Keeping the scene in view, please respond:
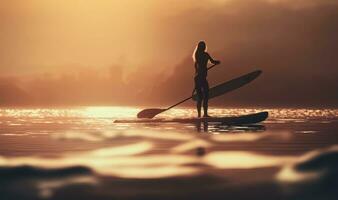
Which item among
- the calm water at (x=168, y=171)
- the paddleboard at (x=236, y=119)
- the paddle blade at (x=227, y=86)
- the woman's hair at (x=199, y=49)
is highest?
the woman's hair at (x=199, y=49)

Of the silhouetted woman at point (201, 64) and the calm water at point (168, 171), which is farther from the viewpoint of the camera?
the silhouetted woman at point (201, 64)

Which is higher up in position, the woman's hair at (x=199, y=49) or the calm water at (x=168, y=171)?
the woman's hair at (x=199, y=49)

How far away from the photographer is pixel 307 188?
7305 millimetres

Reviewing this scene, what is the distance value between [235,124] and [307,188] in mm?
17616

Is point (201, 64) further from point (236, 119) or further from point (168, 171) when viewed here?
point (168, 171)

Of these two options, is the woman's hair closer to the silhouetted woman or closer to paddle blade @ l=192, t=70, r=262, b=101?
the silhouetted woman

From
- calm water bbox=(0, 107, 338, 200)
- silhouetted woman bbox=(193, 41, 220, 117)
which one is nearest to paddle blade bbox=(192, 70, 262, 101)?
silhouetted woman bbox=(193, 41, 220, 117)

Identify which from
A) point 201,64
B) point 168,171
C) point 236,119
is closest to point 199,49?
point 201,64

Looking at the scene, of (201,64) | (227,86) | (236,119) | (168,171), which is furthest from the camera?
(227,86)

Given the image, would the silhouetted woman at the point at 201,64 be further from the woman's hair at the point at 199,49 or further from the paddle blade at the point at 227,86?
the paddle blade at the point at 227,86

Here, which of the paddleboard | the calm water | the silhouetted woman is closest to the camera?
the calm water

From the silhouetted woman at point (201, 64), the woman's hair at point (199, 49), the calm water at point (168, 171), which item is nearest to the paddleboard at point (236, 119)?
the silhouetted woman at point (201, 64)

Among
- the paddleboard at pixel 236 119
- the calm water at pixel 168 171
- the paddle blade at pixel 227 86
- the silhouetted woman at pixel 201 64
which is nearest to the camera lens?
the calm water at pixel 168 171

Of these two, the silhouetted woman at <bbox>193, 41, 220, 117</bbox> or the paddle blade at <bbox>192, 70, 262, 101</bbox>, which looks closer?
the silhouetted woman at <bbox>193, 41, 220, 117</bbox>
